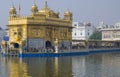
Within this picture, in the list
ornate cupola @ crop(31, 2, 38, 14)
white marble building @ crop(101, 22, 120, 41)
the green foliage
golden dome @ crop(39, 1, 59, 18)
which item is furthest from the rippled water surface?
the green foliage

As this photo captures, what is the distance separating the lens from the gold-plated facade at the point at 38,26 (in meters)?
50.7

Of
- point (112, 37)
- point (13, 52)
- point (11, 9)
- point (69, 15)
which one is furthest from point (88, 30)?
point (13, 52)

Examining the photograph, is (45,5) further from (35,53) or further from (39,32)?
(35,53)

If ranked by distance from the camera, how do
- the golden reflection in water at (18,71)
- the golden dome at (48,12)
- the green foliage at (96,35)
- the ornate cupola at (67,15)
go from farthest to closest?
1. the green foliage at (96,35)
2. the ornate cupola at (67,15)
3. the golden dome at (48,12)
4. the golden reflection in water at (18,71)

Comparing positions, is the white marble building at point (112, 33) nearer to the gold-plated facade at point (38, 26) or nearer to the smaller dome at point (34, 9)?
the gold-plated facade at point (38, 26)

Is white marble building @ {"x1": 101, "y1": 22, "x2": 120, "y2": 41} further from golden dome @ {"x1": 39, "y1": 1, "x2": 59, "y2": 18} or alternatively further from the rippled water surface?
the rippled water surface

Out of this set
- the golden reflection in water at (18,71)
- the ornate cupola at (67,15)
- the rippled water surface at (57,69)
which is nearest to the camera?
the golden reflection in water at (18,71)

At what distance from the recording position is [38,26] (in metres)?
51.1

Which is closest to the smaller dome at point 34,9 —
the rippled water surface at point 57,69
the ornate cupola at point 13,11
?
the ornate cupola at point 13,11

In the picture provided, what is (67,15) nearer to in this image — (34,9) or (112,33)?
(34,9)

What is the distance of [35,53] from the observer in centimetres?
4712

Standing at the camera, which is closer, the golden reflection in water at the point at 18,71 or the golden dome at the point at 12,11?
the golden reflection in water at the point at 18,71

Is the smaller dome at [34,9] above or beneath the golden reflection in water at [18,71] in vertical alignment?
above

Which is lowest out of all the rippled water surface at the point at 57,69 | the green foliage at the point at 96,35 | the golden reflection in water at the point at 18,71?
the rippled water surface at the point at 57,69
